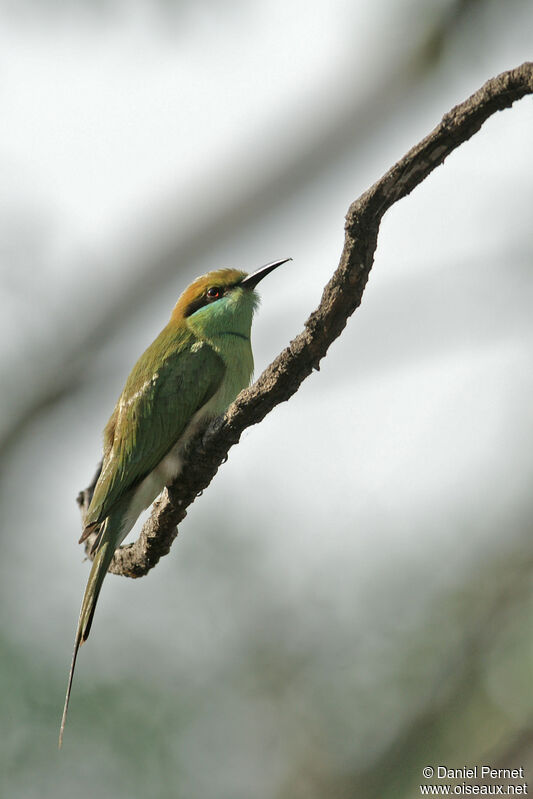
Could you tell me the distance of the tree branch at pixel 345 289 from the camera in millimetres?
1924

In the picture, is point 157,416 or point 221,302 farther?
point 221,302

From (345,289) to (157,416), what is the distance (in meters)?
1.50

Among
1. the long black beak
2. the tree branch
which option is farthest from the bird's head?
the tree branch

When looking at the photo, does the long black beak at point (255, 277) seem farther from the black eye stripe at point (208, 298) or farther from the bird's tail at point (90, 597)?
the bird's tail at point (90, 597)

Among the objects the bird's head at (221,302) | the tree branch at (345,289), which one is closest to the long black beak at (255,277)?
the bird's head at (221,302)

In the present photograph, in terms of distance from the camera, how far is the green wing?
349cm

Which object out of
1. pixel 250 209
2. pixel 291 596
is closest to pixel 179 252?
pixel 250 209

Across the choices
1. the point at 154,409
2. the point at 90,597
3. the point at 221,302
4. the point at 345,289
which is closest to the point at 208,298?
the point at 221,302

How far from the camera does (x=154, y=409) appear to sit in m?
3.56

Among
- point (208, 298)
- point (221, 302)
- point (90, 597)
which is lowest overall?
point (90, 597)

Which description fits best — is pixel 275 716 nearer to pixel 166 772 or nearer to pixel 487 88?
pixel 166 772

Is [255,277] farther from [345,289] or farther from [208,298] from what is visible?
[345,289]

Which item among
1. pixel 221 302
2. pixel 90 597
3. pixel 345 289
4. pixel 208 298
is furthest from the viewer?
pixel 208 298

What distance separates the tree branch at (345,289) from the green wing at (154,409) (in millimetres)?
448
